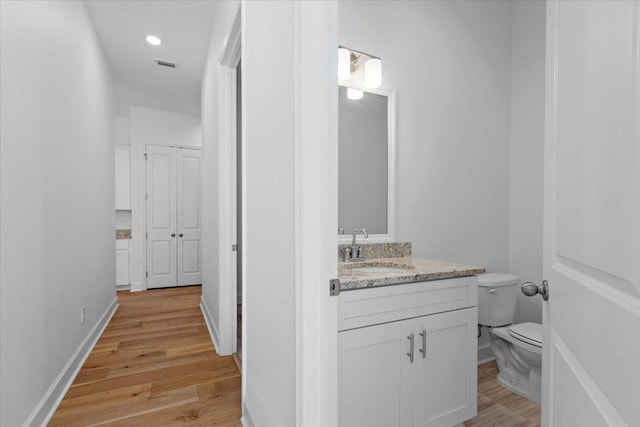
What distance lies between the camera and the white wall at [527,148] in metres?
2.54

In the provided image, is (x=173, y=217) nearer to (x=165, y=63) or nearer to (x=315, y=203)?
(x=165, y=63)

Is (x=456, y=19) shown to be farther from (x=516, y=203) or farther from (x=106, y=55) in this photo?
(x=106, y=55)

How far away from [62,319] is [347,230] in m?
1.90

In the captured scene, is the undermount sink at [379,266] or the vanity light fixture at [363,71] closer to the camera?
the undermount sink at [379,266]

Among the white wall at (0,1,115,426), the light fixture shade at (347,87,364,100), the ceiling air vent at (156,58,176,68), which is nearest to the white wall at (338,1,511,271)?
the light fixture shade at (347,87,364,100)

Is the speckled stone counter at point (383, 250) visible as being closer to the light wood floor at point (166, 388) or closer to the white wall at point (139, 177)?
the light wood floor at point (166, 388)

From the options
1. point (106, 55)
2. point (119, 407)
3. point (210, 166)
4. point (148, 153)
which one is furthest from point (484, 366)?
point (148, 153)

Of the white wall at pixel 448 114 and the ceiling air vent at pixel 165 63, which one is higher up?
the ceiling air vent at pixel 165 63

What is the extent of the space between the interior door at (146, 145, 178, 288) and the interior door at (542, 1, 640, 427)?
5.16 metres

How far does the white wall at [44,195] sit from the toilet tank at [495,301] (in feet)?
8.65

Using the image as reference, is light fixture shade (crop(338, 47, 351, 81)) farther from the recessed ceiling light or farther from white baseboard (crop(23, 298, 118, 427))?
white baseboard (crop(23, 298, 118, 427))

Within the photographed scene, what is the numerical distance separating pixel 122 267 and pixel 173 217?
1023mm

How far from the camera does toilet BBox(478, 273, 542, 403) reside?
1.95 m

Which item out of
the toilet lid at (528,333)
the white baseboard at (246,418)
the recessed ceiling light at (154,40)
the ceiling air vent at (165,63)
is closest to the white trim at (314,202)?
the white baseboard at (246,418)
